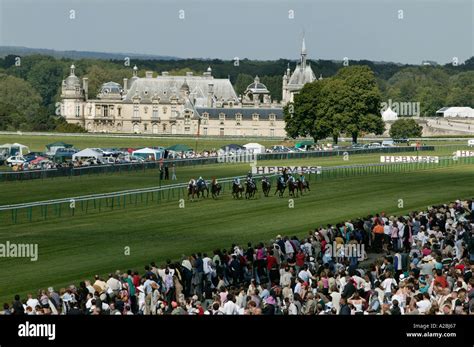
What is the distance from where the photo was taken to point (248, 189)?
46.5m

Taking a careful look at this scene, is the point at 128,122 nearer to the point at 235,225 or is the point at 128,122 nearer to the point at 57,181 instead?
the point at 57,181

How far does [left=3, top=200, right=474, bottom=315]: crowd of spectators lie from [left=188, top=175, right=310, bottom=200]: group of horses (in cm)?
1638

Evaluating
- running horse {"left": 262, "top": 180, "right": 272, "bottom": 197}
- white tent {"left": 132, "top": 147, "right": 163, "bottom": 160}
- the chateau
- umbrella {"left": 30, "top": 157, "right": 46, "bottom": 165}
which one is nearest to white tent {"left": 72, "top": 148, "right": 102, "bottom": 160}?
umbrella {"left": 30, "top": 157, "right": 46, "bottom": 165}

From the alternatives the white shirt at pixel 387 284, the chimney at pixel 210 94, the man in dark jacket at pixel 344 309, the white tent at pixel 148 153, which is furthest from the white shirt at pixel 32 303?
the chimney at pixel 210 94

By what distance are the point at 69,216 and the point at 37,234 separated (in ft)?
15.4

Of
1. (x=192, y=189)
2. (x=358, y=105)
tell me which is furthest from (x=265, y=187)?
(x=358, y=105)

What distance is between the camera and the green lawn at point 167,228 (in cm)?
2816

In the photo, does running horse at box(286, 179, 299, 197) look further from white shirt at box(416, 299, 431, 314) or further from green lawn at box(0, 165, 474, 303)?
white shirt at box(416, 299, 431, 314)

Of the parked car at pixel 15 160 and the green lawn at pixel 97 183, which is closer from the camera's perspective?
the green lawn at pixel 97 183

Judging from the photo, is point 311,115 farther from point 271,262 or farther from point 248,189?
point 271,262

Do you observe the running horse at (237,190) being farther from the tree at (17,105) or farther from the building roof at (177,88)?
the building roof at (177,88)

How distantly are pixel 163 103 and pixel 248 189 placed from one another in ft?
434

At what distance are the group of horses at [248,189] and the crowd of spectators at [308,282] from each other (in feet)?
53.7

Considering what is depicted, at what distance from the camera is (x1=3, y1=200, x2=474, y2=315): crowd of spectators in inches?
739
